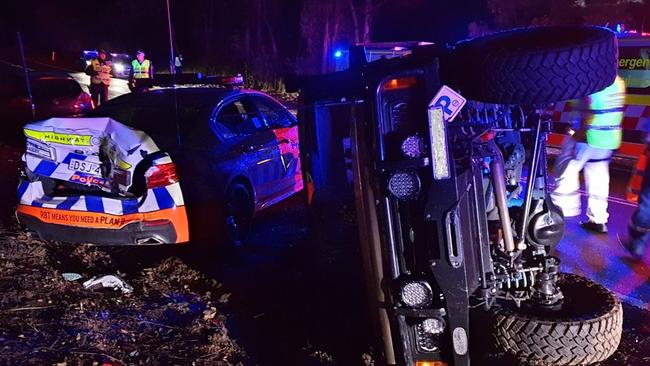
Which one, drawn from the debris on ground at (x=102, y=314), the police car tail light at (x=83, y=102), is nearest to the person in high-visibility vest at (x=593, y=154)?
the debris on ground at (x=102, y=314)

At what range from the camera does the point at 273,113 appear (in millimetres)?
6312

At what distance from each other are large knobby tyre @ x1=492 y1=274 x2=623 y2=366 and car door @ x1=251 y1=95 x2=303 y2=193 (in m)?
3.37

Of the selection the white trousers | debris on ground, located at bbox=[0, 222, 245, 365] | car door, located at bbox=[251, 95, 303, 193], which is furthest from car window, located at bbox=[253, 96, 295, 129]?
the white trousers

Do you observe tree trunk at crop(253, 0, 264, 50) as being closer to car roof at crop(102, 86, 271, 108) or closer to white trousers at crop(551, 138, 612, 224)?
car roof at crop(102, 86, 271, 108)

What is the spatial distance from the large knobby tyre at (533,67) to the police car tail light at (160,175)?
2.69 meters

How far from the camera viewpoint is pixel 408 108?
2.42 metres

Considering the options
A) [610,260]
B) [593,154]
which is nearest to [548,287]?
[610,260]

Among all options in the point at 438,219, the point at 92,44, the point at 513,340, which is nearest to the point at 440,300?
the point at 438,219

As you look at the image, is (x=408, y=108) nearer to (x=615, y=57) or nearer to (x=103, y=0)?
(x=615, y=57)

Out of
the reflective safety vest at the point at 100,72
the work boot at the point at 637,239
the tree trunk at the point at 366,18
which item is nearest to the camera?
the work boot at the point at 637,239

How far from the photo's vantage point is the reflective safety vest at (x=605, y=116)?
15.8 feet

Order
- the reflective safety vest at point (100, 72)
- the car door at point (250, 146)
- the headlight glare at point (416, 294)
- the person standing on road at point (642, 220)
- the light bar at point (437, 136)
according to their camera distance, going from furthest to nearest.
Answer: the reflective safety vest at point (100, 72)
the car door at point (250, 146)
the person standing on road at point (642, 220)
the headlight glare at point (416, 294)
the light bar at point (437, 136)

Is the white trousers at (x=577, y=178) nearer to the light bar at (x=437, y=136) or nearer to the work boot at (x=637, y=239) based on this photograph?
the work boot at (x=637, y=239)

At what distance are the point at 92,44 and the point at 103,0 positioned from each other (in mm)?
3395
